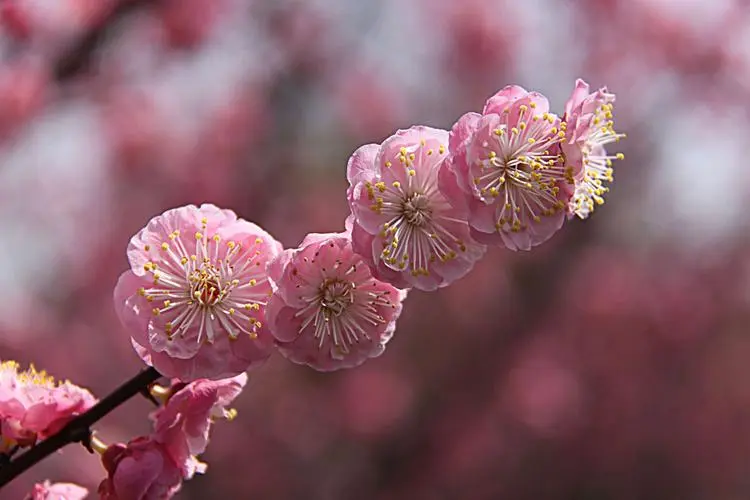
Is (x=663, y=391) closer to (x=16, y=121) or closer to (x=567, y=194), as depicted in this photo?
(x=16, y=121)

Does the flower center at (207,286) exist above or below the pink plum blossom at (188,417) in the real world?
above

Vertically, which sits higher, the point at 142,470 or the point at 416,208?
the point at 416,208

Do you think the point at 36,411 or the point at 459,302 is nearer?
the point at 36,411

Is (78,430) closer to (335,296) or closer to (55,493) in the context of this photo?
(55,493)

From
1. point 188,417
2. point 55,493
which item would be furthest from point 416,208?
point 55,493

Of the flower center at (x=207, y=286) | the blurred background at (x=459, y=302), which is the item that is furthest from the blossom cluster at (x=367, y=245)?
the blurred background at (x=459, y=302)

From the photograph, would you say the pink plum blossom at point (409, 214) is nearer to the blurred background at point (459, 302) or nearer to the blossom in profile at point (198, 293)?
the blossom in profile at point (198, 293)

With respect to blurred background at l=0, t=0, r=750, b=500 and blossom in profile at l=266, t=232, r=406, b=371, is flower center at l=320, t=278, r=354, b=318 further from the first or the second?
blurred background at l=0, t=0, r=750, b=500
